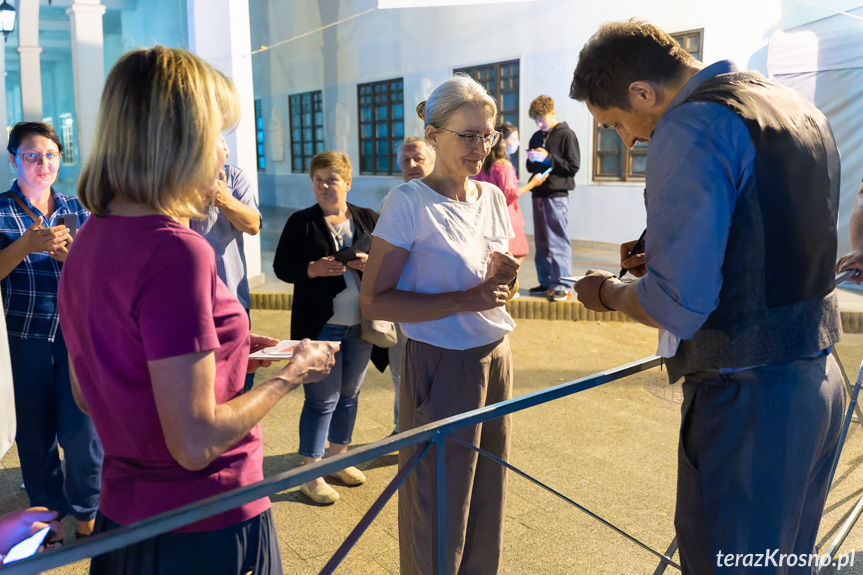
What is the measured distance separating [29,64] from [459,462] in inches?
320

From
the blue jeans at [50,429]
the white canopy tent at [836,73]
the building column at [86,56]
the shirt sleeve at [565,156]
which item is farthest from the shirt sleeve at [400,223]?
the building column at [86,56]

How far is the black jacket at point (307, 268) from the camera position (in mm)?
3670

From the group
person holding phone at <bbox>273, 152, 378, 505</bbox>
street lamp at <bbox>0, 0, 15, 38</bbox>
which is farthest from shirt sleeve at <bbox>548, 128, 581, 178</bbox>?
street lamp at <bbox>0, 0, 15, 38</bbox>

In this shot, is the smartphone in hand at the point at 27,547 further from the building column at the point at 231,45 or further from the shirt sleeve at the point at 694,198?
the building column at the point at 231,45

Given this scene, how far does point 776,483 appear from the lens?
159 cm

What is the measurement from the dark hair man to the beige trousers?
555 cm

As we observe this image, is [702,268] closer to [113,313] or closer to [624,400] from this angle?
[113,313]

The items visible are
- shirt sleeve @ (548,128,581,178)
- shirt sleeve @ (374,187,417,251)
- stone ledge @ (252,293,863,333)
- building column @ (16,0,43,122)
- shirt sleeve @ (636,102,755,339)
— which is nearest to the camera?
shirt sleeve @ (636,102,755,339)

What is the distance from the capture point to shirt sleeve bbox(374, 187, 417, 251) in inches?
92.7

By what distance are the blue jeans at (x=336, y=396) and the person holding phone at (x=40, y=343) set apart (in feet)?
3.19

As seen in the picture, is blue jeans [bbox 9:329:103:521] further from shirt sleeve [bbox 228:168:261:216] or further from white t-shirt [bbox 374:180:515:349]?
white t-shirt [bbox 374:180:515:349]

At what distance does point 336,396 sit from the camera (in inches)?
147

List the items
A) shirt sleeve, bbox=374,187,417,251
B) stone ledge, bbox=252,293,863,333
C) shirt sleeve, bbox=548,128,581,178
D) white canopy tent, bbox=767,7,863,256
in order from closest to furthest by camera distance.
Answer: shirt sleeve, bbox=374,187,417,251 < stone ledge, bbox=252,293,863,333 < shirt sleeve, bbox=548,128,581,178 < white canopy tent, bbox=767,7,863,256

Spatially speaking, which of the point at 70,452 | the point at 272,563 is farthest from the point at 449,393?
the point at 70,452
